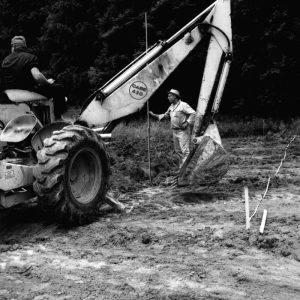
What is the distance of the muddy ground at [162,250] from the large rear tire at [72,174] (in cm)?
27

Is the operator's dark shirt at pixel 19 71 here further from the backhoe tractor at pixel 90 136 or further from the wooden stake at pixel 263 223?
the wooden stake at pixel 263 223

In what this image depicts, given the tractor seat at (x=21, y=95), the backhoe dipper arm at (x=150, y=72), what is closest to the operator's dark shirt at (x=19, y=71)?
the tractor seat at (x=21, y=95)

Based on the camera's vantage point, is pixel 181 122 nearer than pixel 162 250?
No

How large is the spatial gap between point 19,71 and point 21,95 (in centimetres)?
28

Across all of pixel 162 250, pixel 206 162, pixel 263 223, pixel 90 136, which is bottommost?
pixel 162 250

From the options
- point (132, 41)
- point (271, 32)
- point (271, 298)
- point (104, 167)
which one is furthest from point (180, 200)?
Answer: point (132, 41)

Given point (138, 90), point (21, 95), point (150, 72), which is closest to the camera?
point (21, 95)

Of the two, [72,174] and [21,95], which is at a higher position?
[21,95]

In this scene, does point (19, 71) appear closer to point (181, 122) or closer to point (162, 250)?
point (162, 250)

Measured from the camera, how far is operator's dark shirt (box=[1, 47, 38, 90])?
6188 millimetres

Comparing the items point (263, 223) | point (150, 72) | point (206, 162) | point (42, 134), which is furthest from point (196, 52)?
point (263, 223)

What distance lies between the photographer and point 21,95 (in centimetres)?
617

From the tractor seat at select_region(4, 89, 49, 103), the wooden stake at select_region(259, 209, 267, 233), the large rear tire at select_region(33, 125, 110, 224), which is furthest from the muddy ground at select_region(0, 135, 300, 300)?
the tractor seat at select_region(4, 89, 49, 103)

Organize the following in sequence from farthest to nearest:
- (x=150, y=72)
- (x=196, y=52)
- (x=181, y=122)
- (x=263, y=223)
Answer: (x=196, y=52) → (x=181, y=122) → (x=150, y=72) → (x=263, y=223)
